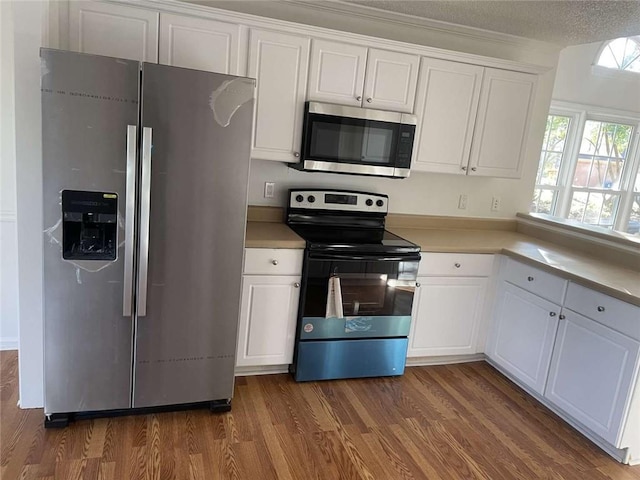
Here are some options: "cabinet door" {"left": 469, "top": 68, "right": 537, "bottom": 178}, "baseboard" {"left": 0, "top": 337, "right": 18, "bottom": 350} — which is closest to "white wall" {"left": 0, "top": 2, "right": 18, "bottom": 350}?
"baseboard" {"left": 0, "top": 337, "right": 18, "bottom": 350}

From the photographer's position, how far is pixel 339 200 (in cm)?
308

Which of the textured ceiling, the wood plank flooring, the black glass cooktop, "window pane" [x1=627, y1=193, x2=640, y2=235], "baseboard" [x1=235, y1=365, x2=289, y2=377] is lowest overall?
the wood plank flooring

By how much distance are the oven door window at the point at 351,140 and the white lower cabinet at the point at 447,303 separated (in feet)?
2.26

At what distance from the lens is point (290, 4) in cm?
286

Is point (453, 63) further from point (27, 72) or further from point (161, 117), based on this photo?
point (27, 72)

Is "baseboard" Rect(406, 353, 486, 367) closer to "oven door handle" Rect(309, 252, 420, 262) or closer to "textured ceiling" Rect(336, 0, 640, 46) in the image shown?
"oven door handle" Rect(309, 252, 420, 262)

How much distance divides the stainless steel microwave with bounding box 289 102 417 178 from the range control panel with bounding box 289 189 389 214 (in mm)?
217

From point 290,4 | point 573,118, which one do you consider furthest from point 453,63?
point 573,118

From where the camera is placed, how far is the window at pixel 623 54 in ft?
16.3

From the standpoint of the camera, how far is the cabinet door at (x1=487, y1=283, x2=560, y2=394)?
262cm

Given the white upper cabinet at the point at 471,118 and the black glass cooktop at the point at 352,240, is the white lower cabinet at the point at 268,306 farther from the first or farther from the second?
the white upper cabinet at the point at 471,118

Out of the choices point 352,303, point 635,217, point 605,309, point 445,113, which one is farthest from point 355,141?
point 635,217

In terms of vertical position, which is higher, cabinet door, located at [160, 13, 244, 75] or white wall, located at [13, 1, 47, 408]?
cabinet door, located at [160, 13, 244, 75]

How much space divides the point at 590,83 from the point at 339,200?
3.61 meters
